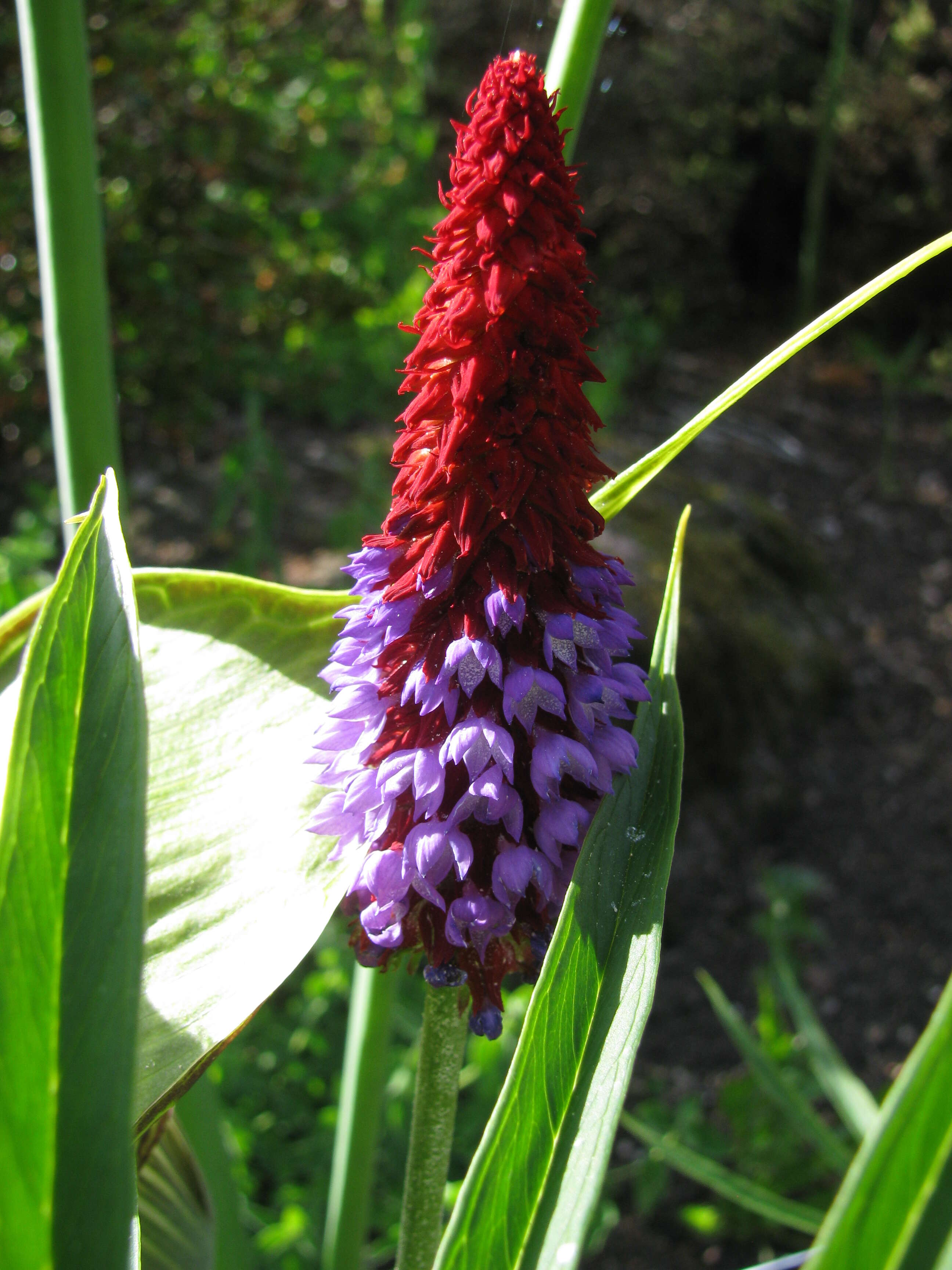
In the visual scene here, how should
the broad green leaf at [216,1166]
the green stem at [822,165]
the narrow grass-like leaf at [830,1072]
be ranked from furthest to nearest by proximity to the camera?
the green stem at [822,165], the narrow grass-like leaf at [830,1072], the broad green leaf at [216,1166]

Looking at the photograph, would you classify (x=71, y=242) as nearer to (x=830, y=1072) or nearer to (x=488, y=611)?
(x=488, y=611)

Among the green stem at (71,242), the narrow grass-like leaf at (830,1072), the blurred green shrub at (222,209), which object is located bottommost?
the narrow grass-like leaf at (830,1072)

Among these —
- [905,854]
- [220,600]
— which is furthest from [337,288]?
[220,600]

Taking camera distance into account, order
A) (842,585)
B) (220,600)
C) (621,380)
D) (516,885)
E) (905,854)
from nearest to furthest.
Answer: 1. (516,885)
2. (220,600)
3. (905,854)
4. (842,585)
5. (621,380)

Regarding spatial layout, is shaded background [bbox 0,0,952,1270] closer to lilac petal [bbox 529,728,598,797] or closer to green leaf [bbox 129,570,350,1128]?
green leaf [bbox 129,570,350,1128]

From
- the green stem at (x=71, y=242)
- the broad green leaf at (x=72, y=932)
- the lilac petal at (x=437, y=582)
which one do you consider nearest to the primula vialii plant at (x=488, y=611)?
the lilac petal at (x=437, y=582)

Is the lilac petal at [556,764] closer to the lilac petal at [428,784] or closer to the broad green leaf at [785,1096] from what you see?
the lilac petal at [428,784]

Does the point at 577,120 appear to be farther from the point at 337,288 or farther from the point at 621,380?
the point at 621,380

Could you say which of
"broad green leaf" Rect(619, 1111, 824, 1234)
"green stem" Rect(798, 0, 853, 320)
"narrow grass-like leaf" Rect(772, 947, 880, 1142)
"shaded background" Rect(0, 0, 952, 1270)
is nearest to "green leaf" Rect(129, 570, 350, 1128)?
"broad green leaf" Rect(619, 1111, 824, 1234)
